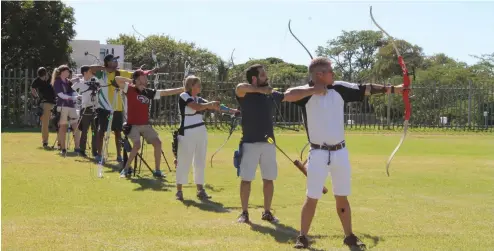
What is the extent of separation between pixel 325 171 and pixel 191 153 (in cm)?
357

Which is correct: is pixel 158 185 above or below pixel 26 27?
below

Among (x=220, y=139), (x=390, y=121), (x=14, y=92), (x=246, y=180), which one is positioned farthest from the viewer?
(x=390, y=121)

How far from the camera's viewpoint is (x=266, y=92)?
8.02m

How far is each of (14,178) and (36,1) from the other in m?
24.5

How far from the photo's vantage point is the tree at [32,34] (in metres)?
33.3

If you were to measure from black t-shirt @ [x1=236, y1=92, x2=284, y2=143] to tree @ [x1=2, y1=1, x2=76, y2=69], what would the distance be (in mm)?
27413

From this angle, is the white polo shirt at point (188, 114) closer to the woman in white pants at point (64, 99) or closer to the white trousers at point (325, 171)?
the white trousers at point (325, 171)

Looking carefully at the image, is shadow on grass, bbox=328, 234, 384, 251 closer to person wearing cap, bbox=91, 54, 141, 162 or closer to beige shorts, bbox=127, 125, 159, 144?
beige shorts, bbox=127, 125, 159, 144

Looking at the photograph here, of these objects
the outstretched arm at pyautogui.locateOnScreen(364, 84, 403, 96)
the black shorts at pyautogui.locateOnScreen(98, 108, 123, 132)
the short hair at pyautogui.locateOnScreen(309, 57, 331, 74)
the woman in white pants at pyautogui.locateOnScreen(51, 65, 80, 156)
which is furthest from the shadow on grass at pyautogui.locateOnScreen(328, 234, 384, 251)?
the woman in white pants at pyautogui.locateOnScreen(51, 65, 80, 156)

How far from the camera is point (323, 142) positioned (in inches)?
275

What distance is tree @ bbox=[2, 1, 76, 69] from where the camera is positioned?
33.3 metres

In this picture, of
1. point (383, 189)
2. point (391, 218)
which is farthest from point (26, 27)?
point (391, 218)

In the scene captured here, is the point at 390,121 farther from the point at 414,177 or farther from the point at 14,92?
the point at 414,177

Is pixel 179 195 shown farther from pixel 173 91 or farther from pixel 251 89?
pixel 251 89
